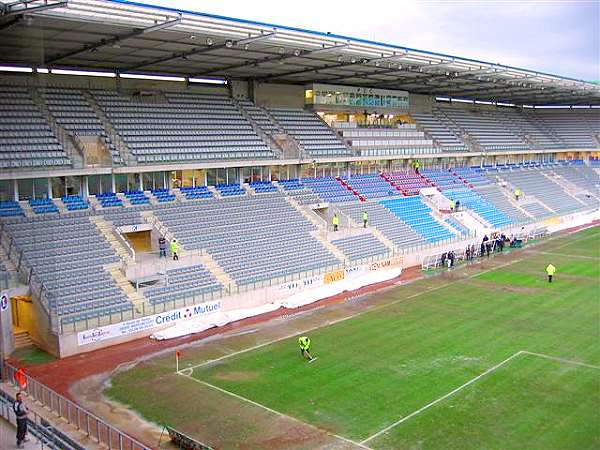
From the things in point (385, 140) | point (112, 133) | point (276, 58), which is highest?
point (276, 58)

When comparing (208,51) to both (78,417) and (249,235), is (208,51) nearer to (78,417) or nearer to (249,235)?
(249,235)

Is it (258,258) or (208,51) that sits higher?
(208,51)

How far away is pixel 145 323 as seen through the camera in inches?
963

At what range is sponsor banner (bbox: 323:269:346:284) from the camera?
32000 mm

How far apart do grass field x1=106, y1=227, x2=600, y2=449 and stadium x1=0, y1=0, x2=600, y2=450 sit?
98mm

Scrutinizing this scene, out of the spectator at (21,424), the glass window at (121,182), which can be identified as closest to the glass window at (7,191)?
the glass window at (121,182)

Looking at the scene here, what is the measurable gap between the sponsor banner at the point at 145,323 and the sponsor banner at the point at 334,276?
6965 mm

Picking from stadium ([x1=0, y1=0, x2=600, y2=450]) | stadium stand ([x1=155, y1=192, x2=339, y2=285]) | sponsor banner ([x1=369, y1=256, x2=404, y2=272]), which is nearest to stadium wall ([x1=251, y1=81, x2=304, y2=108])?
stadium ([x1=0, y1=0, x2=600, y2=450])

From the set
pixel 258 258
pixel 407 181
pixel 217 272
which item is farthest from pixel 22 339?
pixel 407 181

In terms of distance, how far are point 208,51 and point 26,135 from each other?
33.3 feet

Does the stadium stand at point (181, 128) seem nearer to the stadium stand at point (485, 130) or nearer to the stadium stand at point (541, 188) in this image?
the stadium stand at point (485, 130)

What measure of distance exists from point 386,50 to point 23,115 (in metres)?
19.7

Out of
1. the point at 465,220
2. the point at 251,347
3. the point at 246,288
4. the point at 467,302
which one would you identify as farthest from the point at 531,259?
the point at 251,347

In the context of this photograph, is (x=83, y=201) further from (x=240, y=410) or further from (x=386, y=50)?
(x=386, y=50)
